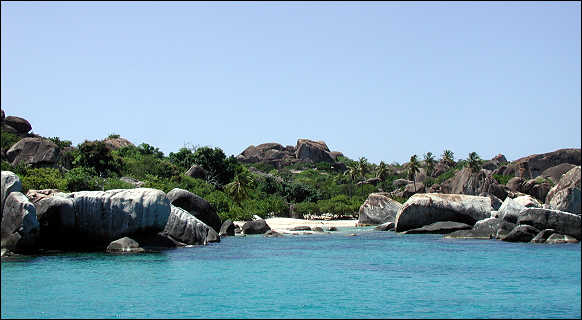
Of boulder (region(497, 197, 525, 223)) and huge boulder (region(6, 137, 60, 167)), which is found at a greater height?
huge boulder (region(6, 137, 60, 167))

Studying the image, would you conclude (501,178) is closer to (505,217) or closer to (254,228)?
(505,217)

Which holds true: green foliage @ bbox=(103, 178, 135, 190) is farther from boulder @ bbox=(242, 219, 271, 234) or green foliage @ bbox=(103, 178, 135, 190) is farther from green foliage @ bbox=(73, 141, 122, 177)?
boulder @ bbox=(242, 219, 271, 234)

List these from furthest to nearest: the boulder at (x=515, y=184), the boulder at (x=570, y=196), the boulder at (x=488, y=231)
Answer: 1. the boulder at (x=515, y=184)
2. the boulder at (x=488, y=231)
3. the boulder at (x=570, y=196)

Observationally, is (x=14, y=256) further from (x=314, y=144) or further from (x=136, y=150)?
(x=314, y=144)

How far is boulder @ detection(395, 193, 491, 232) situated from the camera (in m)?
49.0

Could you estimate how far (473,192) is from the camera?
2761 inches

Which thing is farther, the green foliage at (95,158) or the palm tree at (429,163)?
the palm tree at (429,163)

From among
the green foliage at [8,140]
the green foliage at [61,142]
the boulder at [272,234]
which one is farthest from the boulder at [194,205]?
the green foliage at [61,142]

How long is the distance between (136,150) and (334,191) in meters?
29.0

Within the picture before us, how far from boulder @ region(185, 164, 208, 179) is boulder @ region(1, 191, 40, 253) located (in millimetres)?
42253

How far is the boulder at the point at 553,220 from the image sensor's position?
3603 centimetres

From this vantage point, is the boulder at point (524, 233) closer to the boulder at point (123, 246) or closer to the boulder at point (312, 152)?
the boulder at point (123, 246)

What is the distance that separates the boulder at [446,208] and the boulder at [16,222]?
3026 cm

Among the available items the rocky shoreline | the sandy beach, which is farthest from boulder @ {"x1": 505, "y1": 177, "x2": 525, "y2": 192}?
the rocky shoreline
